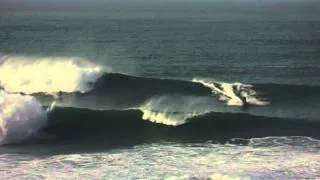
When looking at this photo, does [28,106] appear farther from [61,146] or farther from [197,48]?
[197,48]

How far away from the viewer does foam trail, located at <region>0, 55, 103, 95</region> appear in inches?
854

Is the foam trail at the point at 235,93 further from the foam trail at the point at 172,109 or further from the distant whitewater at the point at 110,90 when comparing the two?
the foam trail at the point at 172,109

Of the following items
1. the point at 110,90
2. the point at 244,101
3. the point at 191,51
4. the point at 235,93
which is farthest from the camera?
the point at 191,51

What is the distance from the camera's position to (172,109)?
1912 cm

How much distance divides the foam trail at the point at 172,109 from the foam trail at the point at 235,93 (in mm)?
1033

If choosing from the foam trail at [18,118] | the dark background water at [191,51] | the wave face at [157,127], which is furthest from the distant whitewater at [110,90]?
the dark background water at [191,51]

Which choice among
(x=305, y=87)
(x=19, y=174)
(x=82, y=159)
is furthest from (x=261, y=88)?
(x=19, y=174)

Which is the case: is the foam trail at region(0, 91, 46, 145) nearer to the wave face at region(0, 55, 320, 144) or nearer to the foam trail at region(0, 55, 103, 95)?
the wave face at region(0, 55, 320, 144)

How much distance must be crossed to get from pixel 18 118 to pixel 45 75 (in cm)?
719

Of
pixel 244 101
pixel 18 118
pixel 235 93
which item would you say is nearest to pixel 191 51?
pixel 235 93

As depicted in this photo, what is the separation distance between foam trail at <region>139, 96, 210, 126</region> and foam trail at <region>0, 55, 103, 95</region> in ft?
9.17

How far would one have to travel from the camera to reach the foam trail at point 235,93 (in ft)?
69.1

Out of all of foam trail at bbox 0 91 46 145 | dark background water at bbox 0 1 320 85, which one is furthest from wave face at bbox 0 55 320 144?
dark background water at bbox 0 1 320 85

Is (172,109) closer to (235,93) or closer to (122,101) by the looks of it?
(122,101)
